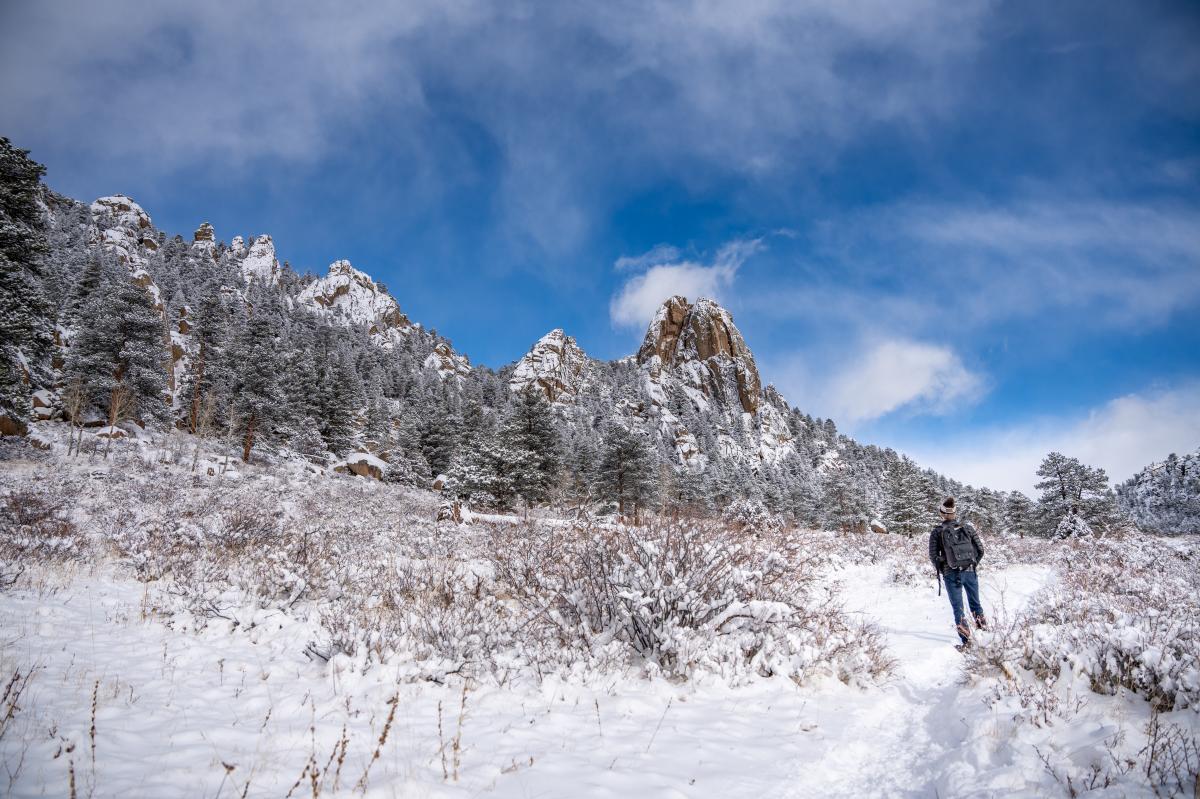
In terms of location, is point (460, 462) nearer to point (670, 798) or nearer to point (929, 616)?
point (929, 616)

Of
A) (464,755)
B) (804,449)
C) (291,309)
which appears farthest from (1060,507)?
(291,309)

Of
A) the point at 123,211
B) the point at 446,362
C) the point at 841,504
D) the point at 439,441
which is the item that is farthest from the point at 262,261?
the point at 841,504

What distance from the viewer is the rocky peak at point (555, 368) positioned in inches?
4882

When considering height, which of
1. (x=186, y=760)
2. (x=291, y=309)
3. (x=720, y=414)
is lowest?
(x=186, y=760)

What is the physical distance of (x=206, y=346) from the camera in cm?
3772

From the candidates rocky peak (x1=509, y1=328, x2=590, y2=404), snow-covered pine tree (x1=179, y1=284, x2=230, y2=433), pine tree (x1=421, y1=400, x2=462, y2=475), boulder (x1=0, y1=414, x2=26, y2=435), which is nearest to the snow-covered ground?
boulder (x1=0, y1=414, x2=26, y2=435)

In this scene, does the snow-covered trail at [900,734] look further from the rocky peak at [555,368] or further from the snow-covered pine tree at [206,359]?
the rocky peak at [555,368]

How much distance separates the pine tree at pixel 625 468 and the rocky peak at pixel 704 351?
124652 millimetres

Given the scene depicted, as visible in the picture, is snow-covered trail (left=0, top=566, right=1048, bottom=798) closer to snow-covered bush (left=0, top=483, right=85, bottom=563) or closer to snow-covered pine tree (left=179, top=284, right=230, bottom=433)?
snow-covered bush (left=0, top=483, right=85, bottom=563)

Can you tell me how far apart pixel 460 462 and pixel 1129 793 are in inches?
1284

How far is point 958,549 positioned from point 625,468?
28.0m

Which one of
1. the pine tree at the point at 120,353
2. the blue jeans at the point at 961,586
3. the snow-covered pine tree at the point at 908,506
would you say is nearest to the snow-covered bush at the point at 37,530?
the blue jeans at the point at 961,586

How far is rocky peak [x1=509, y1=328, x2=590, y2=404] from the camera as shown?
407 feet

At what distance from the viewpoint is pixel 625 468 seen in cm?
3531
